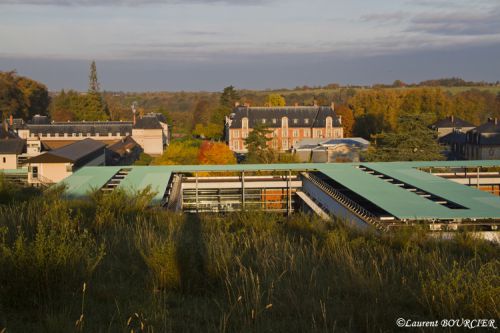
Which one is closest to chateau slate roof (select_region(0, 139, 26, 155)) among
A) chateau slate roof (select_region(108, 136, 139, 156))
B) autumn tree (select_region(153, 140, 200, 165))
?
chateau slate roof (select_region(108, 136, 139, 156))

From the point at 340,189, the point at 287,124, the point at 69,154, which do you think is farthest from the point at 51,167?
the point at 287,124

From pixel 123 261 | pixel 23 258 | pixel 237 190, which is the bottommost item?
pixel 237 190

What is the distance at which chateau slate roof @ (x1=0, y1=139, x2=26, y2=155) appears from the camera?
117ft

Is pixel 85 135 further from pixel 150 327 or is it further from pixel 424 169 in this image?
pixel 150 327

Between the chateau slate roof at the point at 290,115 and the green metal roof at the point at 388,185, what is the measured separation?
115 feet

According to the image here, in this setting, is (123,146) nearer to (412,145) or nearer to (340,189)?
(412,145)

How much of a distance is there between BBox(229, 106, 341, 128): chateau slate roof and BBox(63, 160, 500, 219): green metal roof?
1379 inches

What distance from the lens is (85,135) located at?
183 ft

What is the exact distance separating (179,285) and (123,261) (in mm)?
1333

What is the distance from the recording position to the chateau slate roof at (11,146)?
117 ft

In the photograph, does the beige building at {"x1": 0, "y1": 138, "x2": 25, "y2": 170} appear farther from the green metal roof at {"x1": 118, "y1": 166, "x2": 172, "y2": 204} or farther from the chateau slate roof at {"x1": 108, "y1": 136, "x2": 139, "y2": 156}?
the green metal roof at {"x1": 118, "y1": 166, "x2": 172, "y2": 204}

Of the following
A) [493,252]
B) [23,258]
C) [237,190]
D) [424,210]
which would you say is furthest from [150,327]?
[237,190]

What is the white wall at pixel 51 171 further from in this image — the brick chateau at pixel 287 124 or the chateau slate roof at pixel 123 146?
the brick chateau at pixel 287 124

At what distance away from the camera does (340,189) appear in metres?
21.4
